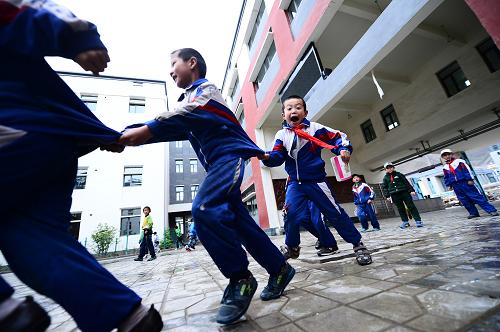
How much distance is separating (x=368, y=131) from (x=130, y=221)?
16368 millimetres

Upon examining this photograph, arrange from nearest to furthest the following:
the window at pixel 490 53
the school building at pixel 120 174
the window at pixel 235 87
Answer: the window at pixel 490 53 → the school building at pixel 120 174 → the window at pixel 235 87

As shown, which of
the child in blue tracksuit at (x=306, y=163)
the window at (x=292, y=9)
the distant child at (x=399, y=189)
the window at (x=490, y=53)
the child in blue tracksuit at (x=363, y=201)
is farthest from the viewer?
the window at (x=292, y=9)

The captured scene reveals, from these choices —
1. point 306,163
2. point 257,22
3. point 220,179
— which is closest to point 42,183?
point 220,179

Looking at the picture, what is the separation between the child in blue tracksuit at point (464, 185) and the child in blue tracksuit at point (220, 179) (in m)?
6.19

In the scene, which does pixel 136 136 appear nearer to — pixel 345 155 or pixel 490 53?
pixel 345 155

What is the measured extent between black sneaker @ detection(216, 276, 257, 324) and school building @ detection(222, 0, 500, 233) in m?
4.27

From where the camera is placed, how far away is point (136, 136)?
4.50 ft

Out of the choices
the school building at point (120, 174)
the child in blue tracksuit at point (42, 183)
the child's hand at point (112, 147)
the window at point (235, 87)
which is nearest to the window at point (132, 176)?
the school building at point (120, 174)

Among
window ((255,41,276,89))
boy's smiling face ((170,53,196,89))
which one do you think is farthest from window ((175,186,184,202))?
boy's smiling face ((170,53,196,89))

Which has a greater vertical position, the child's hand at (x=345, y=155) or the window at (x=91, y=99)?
the window at (x=91, y=99)

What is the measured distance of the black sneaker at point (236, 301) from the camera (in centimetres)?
132

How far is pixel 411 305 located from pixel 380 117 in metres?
12.3

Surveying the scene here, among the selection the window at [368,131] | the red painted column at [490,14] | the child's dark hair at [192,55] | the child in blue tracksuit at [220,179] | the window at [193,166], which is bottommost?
the child in blue tracksuit at [220,179]

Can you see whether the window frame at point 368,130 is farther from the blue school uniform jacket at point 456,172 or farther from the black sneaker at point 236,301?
the black sneaker at point 236,301
